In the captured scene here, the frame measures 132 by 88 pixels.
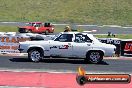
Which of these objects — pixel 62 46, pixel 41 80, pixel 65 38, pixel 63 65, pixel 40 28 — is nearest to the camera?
pixel 41 80

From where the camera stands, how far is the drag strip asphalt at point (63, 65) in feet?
62.0

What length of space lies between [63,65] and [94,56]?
1795mm

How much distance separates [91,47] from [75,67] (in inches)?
63.7

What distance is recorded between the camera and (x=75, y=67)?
65.0ft

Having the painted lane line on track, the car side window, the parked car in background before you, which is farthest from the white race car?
the parked car in background

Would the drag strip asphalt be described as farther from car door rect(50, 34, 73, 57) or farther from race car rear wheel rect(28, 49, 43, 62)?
car door rect(50, 34, 73, 57)

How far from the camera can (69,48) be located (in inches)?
816

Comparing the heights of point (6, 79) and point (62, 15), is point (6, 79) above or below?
below

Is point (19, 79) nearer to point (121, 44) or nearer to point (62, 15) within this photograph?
point (121, 44)

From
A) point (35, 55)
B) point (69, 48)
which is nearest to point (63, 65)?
point (69, 48)

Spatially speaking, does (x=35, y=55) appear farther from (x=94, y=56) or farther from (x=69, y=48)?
(x=94, y=56)

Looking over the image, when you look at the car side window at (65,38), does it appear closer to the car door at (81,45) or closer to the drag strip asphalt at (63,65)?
the car door at (81,45)

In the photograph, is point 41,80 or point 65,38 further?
point 65,38

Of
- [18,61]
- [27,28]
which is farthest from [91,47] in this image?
[27,28]
